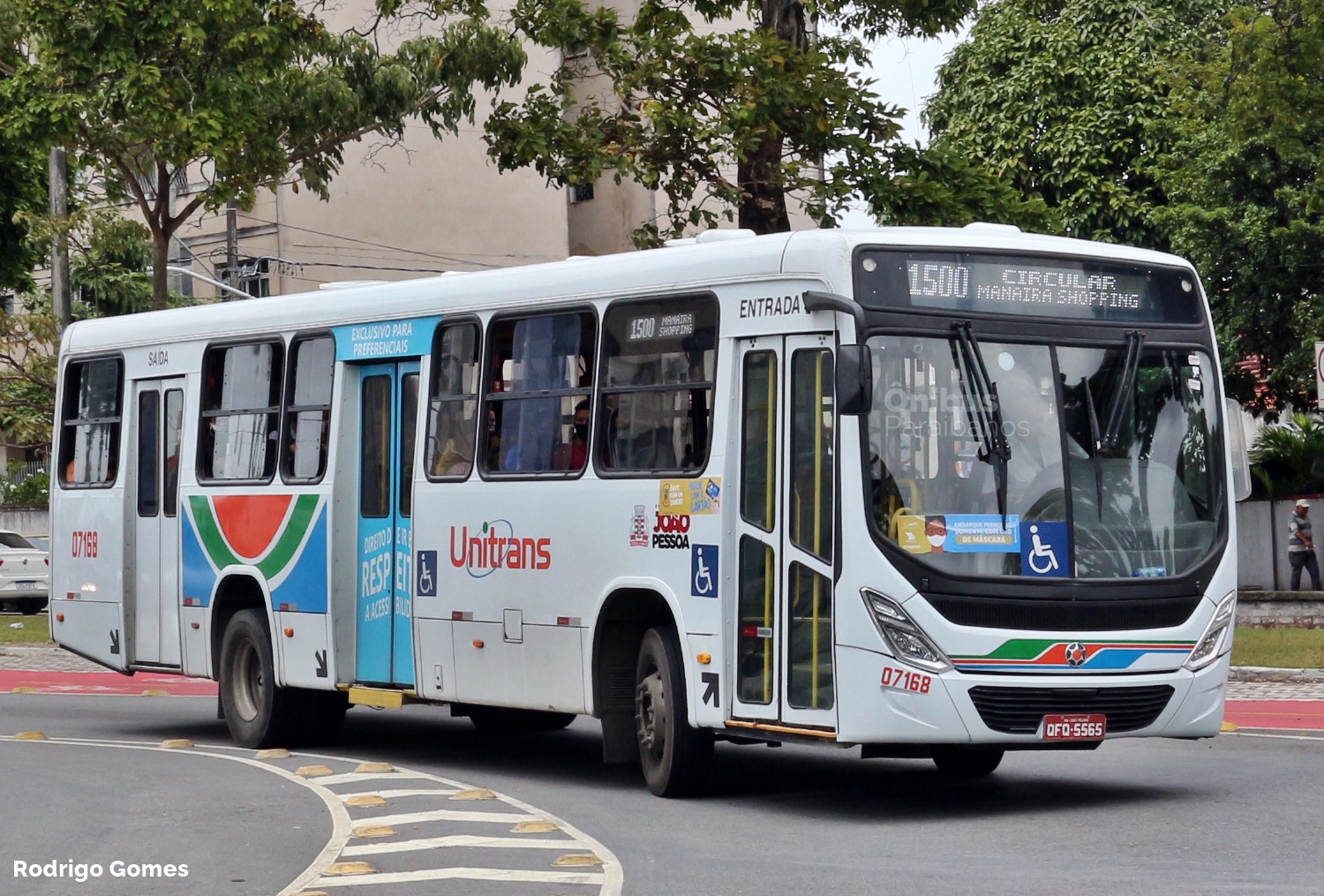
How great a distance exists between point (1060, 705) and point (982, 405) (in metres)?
1.61

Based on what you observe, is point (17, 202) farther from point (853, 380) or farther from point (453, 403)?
point (853, 380)

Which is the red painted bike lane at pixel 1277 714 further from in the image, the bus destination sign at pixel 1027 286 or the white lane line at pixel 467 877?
the white lane line at pixel 467 877

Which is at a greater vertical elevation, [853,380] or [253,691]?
[853,380]

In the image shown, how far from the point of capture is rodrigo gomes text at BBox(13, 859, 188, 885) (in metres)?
9.93

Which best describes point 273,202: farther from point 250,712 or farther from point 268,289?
point 250,712

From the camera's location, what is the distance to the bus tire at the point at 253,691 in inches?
628

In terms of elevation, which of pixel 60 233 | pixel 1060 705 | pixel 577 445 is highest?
pixel 60 233

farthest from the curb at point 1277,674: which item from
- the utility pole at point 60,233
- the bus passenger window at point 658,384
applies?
the utility pole at point 60,233

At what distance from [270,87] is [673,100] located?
5449 mm

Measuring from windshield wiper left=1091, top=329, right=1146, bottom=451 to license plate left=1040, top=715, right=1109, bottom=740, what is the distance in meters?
1.44

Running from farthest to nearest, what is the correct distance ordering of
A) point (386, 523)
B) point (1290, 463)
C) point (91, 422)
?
point (1290, 463), point (91, 422), point (386, 523)

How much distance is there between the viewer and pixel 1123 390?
455 inches

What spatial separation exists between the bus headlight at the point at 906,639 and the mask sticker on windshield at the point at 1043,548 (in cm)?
64

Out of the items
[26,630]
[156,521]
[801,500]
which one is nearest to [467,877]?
[801,500]
